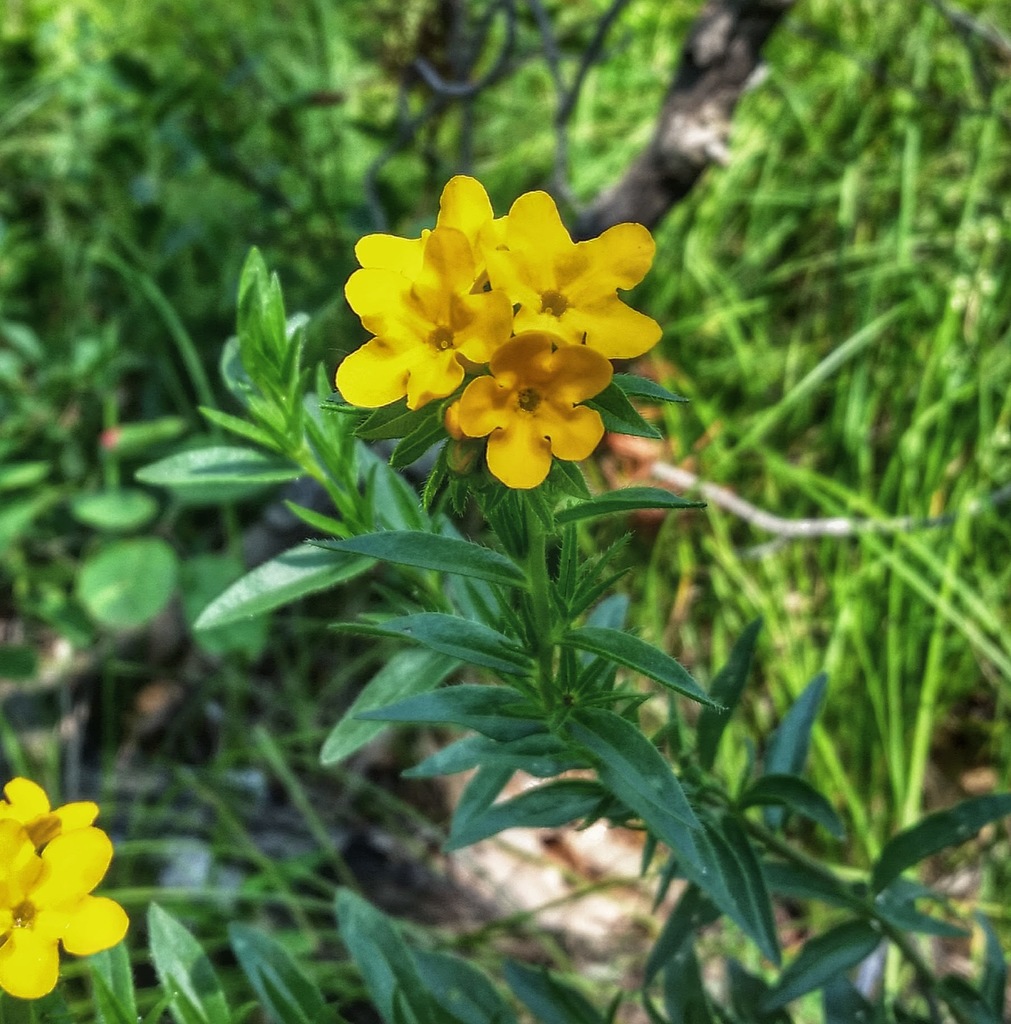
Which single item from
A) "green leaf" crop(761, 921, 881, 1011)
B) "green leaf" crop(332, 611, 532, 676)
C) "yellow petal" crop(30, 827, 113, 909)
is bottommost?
A: "green leaf" crop(761, 921, 881, 1011)

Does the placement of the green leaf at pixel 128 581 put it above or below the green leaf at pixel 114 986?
below

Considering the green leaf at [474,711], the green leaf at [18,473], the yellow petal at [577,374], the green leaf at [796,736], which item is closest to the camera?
the yellow petal at [577,374]

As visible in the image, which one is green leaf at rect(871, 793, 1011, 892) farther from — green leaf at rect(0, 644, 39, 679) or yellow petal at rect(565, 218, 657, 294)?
green leaf at rect(0, 644, 39, 679)

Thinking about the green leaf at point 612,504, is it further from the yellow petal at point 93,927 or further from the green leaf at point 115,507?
the green leaf at point 115,507

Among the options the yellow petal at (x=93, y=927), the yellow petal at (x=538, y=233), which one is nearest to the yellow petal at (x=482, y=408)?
the yellow petal at (x=538, y=233)

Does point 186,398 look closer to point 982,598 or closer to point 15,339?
point 15,339

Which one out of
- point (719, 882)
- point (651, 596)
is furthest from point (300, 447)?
point (651, 596)

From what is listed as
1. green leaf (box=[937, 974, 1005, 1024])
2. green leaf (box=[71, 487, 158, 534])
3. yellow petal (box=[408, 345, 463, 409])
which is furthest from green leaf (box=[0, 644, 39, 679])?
green leaf (box=[937, 974, 1005, 1024])
